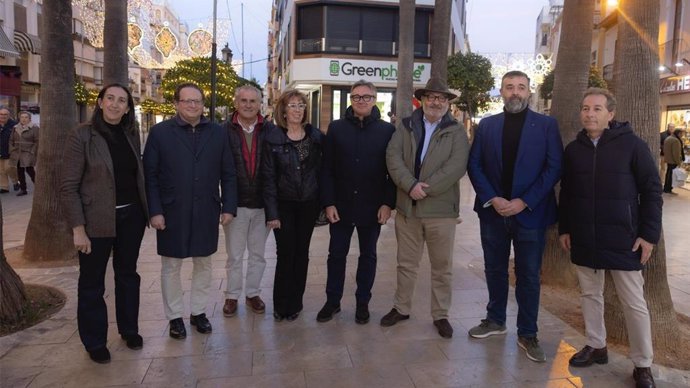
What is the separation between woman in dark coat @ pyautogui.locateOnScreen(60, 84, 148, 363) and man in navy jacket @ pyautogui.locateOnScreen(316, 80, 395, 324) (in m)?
1.52

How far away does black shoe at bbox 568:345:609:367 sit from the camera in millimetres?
3713

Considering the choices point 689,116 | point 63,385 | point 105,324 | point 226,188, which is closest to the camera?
point 63,385

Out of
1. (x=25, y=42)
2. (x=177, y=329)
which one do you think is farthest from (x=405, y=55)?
(x=25, y=42)

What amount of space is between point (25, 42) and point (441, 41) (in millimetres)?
20106

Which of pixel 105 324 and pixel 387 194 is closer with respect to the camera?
pixel 105 324

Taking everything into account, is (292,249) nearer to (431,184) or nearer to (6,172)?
(431,184)

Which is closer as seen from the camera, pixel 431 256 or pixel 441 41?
pixel 431 256

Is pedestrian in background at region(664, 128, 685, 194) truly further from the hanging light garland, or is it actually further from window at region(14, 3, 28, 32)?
window at region(14, 3, 28, 32)

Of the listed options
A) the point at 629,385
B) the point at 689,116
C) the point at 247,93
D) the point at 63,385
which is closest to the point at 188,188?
the point at 247,93

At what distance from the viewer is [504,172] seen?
13.1 ft

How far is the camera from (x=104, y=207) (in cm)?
367

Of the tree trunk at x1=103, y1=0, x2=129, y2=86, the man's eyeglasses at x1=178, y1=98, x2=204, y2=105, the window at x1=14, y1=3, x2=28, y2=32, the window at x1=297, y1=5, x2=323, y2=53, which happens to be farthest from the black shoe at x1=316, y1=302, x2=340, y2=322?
the window at x1=14, y1=3, x2=28, y2=32

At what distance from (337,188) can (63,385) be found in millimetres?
2434

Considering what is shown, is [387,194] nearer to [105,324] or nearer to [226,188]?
[226,188]
